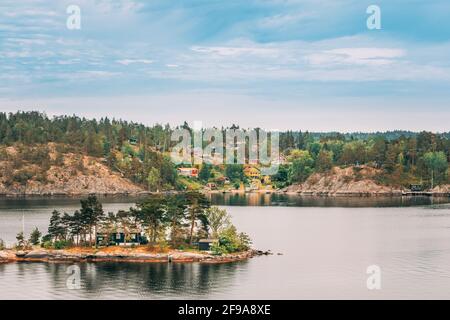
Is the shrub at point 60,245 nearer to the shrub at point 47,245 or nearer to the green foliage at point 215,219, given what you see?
the shrub at point 47,245

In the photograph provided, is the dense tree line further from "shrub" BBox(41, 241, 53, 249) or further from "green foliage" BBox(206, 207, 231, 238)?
"green foliage" BBox(206, 207, 231, 238)

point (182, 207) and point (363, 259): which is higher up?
point (182, 207)

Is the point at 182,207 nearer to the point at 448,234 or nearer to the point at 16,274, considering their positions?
the point at 16,274

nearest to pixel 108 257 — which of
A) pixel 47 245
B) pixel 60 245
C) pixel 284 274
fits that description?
pixel 60 245

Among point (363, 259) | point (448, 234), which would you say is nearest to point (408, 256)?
point (363, 259)
